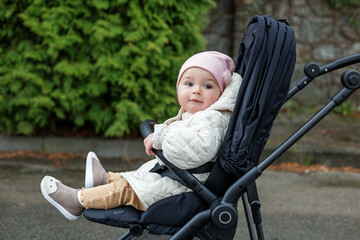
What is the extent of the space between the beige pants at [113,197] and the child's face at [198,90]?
50cm

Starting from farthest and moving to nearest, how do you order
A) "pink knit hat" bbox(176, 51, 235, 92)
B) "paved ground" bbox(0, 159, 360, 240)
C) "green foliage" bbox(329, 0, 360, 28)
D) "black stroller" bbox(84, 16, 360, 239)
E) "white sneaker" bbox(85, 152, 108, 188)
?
"green foliage" bbox(329, 0, 360, 28) < "paved ground" bbox(0, 159, 360, 240) < "white sneaker" bbox(85, 152, 108, 188) < "pink knit hat" bbox(176, 51, 235, 92) < "black stroller" bbox(84, 16, 360, 239)

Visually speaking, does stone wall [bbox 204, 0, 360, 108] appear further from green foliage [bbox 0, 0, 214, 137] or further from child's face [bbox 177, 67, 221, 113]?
child's face [bbox 177, 67, 221, 113]

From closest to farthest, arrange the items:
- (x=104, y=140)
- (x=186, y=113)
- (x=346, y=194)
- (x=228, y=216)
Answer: (x=228, y=216)
(x=186, y=113)
(x=346, y=194)
(x=104, y=140)

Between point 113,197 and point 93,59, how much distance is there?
330 cm

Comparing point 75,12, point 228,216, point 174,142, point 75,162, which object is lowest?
point 75,162

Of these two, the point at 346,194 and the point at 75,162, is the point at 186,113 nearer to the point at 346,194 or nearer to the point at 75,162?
the point at 346,194

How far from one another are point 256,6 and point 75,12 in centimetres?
297

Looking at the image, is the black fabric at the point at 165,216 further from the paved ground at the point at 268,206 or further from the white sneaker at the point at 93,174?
the paved ground at the point at 268,206

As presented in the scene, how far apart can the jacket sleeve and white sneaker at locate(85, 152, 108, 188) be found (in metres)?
0.46

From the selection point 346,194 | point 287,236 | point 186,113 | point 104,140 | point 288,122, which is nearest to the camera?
point 186,113

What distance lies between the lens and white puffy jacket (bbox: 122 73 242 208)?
198cm

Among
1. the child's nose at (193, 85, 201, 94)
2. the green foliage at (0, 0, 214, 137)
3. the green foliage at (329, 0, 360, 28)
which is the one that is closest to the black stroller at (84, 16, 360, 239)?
the child's nose at (193, 85, 201, 94)

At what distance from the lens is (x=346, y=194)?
169 inches

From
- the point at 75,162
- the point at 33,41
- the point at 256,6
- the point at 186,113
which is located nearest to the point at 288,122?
the point at 256,6
